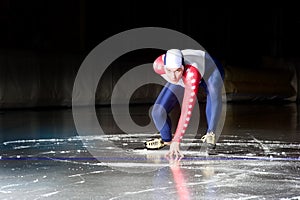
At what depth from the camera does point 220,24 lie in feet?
57.2

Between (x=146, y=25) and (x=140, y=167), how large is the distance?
39.5ft

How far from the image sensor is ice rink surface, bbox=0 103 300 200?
2.91 meters

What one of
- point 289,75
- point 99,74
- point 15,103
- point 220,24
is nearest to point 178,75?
point 15,103

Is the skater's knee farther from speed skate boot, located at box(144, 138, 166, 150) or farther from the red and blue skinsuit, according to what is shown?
speed skate boot, located at box(144, 138, 166, 150)

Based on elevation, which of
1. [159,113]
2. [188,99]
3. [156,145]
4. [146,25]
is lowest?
[156,145]

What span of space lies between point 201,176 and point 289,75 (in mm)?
12080

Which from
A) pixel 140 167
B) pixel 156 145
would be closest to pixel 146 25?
pixel 156 145

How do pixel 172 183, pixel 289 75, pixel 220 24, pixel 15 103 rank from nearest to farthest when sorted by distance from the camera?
pixel 172 183 → pixel 15 103 → pixel 289 75 → pixel 220 24

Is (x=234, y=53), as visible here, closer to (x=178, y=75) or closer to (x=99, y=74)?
(x=99, y=74)

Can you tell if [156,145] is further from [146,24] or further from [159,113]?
[146,24]

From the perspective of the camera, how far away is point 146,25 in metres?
15.6

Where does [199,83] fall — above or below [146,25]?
below

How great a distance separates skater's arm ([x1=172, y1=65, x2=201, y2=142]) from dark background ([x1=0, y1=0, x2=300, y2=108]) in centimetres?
688

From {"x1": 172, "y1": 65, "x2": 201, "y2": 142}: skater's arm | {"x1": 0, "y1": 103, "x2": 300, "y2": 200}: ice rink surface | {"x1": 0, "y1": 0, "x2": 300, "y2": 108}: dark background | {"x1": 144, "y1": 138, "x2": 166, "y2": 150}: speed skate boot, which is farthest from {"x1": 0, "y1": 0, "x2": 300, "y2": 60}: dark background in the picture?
{"x1": 172, "y1": 65, "x2": 201, "y2": 142}: skater's arm
